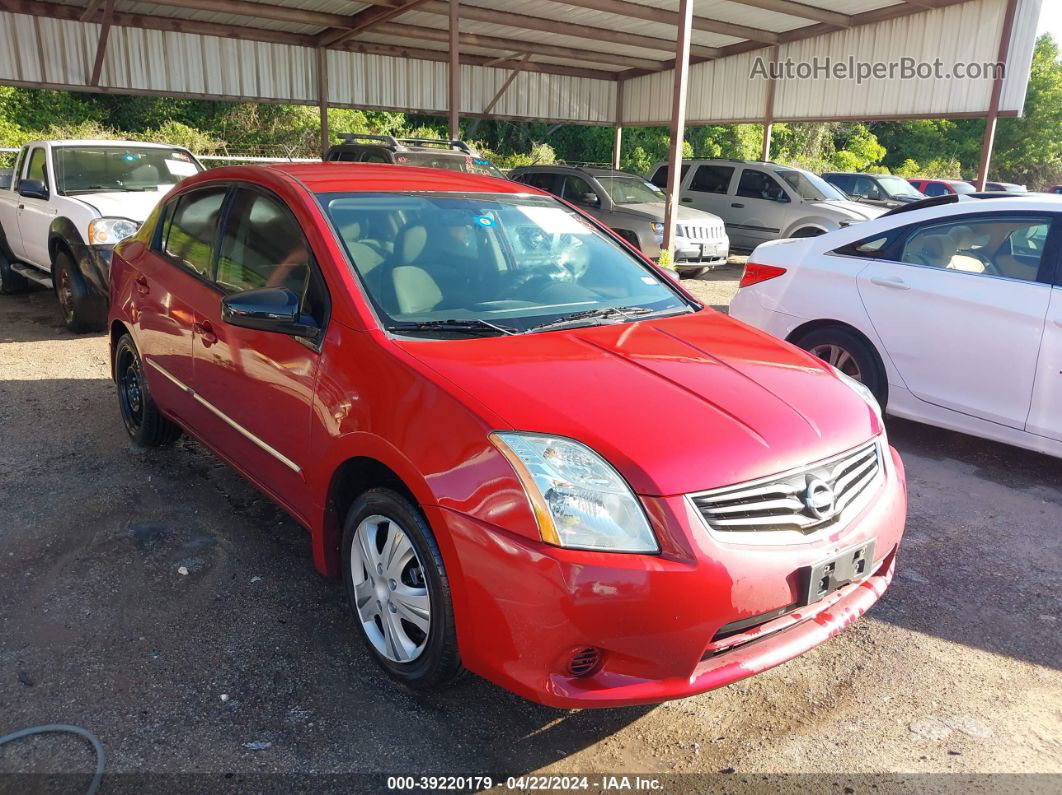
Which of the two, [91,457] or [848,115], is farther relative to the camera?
[848,115]

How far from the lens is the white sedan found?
4.55 metres

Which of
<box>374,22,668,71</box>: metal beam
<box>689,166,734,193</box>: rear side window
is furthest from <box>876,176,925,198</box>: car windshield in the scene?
<box>374,22,668,71</box>: metal beam

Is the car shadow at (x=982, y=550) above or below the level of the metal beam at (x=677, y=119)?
below

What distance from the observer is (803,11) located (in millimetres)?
15070

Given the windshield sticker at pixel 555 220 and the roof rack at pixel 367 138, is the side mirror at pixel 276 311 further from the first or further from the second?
the roof rack at pixel 367 138

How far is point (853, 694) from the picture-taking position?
112 inches

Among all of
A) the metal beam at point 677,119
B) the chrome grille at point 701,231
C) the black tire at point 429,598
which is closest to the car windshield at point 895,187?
the chrome grille at point 701,231

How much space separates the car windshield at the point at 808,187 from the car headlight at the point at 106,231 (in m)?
10.2

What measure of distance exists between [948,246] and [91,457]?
17.4 feet

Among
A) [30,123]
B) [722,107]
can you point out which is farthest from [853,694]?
[30,123]

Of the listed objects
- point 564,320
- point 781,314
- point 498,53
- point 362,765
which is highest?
point 498,53

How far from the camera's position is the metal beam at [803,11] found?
14259 mm

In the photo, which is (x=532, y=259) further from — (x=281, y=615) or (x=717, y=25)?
(x=717, y=25)

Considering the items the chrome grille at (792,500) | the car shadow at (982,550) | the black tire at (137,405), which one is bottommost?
the car shadow at (982,550)
